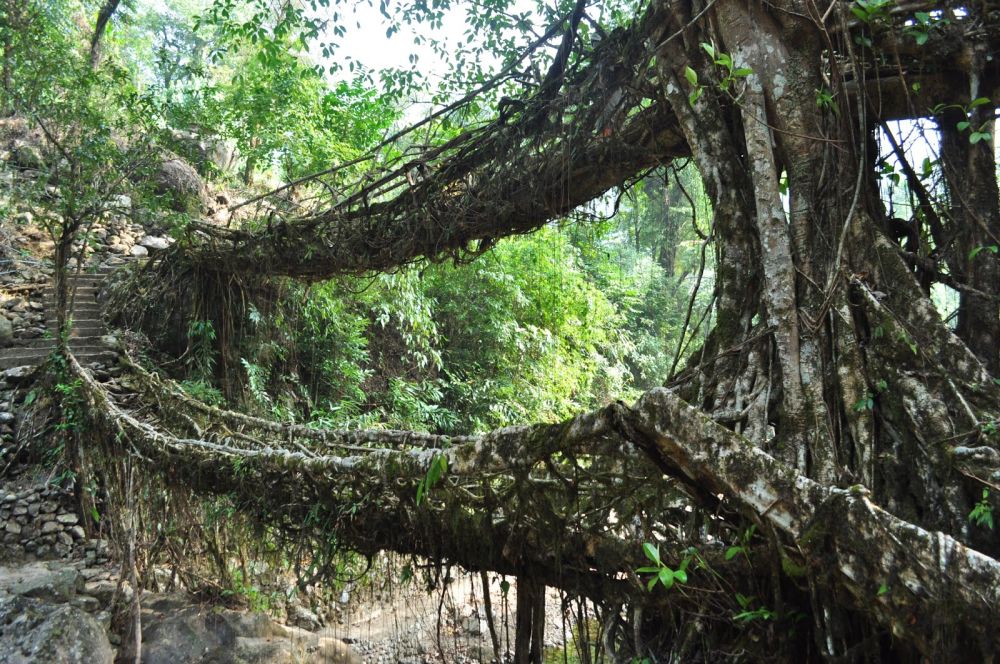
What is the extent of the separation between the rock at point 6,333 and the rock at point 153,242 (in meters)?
2.69

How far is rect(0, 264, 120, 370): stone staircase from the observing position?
660 centimetres

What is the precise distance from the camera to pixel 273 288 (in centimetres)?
713

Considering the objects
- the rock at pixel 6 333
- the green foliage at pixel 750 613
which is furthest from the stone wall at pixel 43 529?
the green foliage at pixel 750 613

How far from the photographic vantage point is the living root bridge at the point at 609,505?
1296 millimetres

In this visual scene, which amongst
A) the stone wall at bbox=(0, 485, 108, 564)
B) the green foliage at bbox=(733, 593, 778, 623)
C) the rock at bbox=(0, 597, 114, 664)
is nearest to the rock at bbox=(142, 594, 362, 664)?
the rock at bbox=(0, 597, 114, 664)

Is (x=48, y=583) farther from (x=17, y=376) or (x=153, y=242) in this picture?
(x=153, y=242)

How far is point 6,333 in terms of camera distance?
7102mm

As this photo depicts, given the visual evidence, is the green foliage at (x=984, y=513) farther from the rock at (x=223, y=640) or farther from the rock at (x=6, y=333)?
the rock at (x=6, y=333)

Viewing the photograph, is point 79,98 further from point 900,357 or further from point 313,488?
point 900,357

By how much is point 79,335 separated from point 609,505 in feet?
22.1

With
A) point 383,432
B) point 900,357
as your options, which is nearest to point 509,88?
point 383,432

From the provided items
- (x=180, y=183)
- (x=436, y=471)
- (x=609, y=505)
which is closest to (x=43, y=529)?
(x=436, y=471)

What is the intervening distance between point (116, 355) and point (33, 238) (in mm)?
3824

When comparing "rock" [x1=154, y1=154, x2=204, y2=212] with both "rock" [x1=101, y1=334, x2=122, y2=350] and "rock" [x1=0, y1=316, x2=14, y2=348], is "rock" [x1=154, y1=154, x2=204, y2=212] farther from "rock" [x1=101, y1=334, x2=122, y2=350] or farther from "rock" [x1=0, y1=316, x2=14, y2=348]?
"rock" [x1=101, y1=334, x2=122, y2=350]
